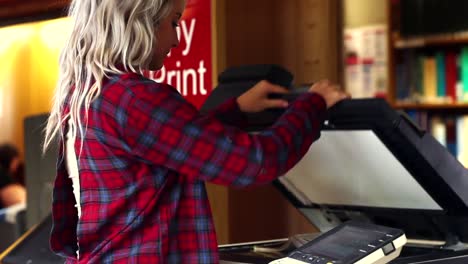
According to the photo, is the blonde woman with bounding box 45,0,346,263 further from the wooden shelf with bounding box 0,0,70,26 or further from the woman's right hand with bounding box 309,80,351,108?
the wooden shelf with bounding box 0,0,70,26

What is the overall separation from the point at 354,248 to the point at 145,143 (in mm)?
403

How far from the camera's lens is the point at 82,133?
50.9 inches

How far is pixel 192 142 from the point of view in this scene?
121cm

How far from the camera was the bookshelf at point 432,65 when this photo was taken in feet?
12.0

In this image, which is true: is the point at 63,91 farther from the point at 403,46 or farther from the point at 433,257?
the point at 403,46

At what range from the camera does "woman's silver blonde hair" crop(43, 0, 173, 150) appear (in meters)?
1.27

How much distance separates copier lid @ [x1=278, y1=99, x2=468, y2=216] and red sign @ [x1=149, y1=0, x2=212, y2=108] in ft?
2.06

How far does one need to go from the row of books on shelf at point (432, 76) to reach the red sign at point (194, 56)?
6.13 ft

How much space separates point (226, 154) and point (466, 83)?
2718 millimetres

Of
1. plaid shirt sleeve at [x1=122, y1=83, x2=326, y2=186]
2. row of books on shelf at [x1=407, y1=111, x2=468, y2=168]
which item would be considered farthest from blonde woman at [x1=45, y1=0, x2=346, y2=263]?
row of books on shelf at [x1=407, y1=111, x2=468, y2=168]

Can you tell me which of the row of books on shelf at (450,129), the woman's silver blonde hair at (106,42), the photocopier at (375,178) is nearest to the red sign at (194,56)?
the photocopier at (375,178)

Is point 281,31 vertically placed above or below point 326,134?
above

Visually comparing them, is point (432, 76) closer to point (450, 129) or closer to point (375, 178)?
point (450, 129)

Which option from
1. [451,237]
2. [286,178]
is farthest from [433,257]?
[286,178]
